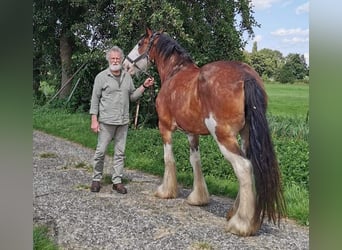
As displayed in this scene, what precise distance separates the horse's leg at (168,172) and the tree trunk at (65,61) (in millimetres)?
1764

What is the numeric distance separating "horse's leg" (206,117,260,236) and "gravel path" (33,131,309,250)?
0.09 metres

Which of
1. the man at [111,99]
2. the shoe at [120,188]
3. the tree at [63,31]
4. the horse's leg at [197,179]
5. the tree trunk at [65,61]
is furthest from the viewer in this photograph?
the tree trunk at [65,61]

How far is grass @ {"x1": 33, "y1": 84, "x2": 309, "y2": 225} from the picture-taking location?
3289 mm

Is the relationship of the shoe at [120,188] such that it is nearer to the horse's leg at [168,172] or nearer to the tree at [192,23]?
the horse's leg at [168,172]

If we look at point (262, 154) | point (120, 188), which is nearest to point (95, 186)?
point (120, 188)

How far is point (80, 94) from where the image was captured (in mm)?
4918

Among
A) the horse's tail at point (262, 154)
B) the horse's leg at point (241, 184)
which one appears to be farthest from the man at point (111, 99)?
the horse's tail at point (262, 154)

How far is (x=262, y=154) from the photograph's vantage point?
9.14ft

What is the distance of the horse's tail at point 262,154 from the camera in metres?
2.77

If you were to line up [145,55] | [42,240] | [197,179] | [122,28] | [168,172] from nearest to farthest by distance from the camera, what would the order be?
[42,240], [197,179], [168,172], [145,55], [122,28]

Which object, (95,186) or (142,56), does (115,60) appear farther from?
(95,186)

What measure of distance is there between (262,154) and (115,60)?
1712mm

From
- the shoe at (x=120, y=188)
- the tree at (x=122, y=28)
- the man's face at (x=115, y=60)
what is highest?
the tree at (x=122, y=28)
